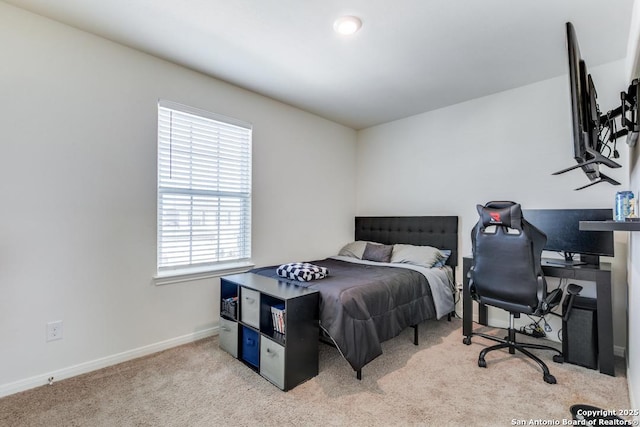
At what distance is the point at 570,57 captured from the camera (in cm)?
160

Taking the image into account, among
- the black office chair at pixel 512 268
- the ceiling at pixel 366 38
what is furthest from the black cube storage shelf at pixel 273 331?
the ceiling at pixel 366 38

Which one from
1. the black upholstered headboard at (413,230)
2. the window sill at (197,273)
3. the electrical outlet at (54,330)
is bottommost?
the electrical outlet at (54,330)

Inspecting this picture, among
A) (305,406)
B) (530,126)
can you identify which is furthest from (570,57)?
(305,406)

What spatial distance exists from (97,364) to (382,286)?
7.32 ft

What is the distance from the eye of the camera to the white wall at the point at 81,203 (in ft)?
6.33

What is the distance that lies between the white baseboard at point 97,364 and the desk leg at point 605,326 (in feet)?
10.4

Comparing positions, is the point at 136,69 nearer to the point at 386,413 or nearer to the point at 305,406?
the point at 305,406

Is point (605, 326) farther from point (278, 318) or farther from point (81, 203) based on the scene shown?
point (81, 203)

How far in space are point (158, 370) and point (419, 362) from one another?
6.51ft

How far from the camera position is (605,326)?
2146 millimetres

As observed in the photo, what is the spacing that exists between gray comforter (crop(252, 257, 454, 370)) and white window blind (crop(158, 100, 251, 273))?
0.61 metres

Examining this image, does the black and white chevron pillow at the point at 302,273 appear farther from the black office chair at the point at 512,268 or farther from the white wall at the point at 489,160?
the white wall at the point at 489,160

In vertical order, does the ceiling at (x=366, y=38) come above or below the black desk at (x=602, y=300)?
above

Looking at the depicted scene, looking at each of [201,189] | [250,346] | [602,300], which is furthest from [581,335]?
[201,189]
